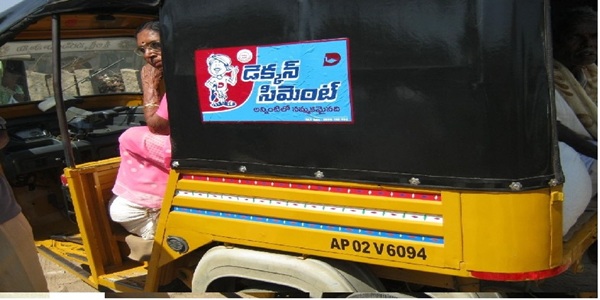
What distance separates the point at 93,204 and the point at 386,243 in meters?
2.03

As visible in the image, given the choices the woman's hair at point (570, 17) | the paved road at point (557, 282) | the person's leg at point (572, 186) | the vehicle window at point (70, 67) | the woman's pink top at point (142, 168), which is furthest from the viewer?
the vehicle window at point (70, 67)

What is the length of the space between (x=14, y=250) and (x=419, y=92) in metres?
2.10

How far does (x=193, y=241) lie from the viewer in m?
2.88

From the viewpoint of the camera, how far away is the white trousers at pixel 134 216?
3518mm

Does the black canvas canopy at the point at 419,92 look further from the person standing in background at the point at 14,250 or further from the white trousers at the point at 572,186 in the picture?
the person standing in background at the point at 14,250

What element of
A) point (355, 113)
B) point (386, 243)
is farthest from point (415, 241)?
point (355, 113)

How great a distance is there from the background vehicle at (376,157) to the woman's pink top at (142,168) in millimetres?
540

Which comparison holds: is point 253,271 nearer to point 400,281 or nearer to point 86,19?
point 400,281

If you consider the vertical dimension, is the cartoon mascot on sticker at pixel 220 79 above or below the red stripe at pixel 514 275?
above

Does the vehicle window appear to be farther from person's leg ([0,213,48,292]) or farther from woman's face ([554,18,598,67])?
woman's face ([554,18,598,67])

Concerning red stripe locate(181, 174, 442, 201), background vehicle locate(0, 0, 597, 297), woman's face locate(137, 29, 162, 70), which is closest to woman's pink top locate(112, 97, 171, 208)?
woman's face locate(137, 29, 162, 70)

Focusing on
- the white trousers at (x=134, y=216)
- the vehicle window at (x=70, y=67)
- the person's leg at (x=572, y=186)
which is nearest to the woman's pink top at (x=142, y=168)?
the white trousers at (x=134, y=216)

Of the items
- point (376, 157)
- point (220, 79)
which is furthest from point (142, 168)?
point (376, 157)

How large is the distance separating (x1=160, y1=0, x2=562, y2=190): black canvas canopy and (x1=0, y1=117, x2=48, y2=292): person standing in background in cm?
128
